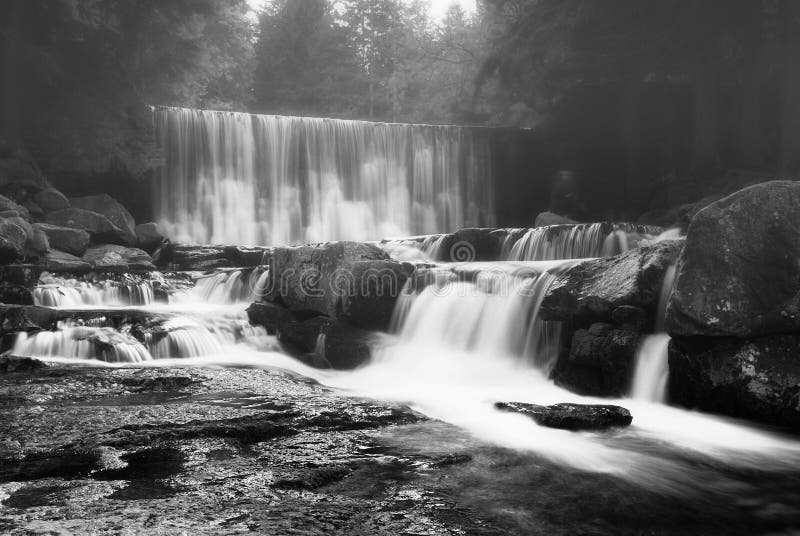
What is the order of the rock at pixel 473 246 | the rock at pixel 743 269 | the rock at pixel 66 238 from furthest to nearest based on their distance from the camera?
the rock at pixel 66 238, the rock at pixel 473 246, the rock at pixel 743 269

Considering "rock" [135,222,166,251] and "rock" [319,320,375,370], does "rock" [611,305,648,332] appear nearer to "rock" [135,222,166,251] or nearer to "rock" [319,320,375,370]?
"rock" [319,320,375,370]

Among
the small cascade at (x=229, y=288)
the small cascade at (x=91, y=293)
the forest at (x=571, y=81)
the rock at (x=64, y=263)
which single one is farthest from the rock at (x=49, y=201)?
the small cascade at (x=229, y=288)

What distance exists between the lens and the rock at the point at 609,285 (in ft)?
25.0

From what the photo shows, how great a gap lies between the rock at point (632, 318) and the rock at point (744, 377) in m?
0.73

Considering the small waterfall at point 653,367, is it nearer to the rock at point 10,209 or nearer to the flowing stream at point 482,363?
the flowing stream at point 482,363

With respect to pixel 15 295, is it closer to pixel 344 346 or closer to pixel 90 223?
pixel 344 346

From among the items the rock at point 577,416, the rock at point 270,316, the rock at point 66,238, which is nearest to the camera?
the rock at point 577,416

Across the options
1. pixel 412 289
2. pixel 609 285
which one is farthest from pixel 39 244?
pixel 609 285

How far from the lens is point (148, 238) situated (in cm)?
1844

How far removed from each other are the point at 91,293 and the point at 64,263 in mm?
2091

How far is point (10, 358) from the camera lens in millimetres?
7645

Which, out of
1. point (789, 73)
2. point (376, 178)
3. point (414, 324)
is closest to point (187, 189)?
point (376, 178)

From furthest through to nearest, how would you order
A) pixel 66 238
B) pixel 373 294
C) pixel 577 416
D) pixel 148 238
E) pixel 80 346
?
pixel 148 238 → pixel 66 238 → pixel 373 294 → pixel 80 346 → pixel 577 416

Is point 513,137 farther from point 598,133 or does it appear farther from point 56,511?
point 56,511
